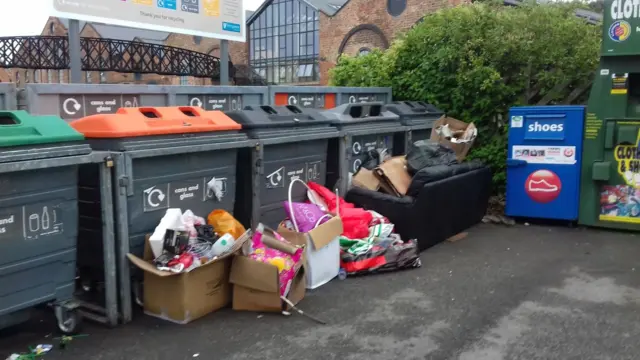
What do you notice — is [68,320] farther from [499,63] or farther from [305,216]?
[499,63]

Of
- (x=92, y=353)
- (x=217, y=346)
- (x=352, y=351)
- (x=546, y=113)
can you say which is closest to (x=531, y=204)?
(x=546, y=113)

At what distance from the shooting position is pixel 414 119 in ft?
23.3

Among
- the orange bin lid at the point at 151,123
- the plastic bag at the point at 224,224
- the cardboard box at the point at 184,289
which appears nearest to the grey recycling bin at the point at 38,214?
the orange bin lid at the point at 151,123

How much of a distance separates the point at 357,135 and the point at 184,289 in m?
2.85

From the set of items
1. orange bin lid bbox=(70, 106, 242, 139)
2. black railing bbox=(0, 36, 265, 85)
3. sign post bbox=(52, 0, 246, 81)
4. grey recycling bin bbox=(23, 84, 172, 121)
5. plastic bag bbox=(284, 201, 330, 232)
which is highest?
black railing bbox=(0, 36, 265, 85)

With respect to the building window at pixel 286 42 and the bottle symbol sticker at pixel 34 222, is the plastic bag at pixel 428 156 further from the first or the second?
the building window at pixel 286 42

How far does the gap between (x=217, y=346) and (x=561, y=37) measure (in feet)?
19.7

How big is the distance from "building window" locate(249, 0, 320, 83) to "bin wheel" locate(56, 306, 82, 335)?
37475 mm

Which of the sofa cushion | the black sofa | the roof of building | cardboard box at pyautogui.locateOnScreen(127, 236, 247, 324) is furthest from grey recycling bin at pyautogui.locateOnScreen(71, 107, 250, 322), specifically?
the roof of building

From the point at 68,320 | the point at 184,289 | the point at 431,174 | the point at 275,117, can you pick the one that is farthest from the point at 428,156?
the point at 68,320

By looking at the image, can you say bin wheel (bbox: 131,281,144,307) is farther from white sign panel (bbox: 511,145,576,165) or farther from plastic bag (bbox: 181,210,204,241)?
white sign panel (bbox: 511,145,576,165)

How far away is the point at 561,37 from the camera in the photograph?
7.35 meters

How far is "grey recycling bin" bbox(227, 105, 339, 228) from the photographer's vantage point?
4844 mm

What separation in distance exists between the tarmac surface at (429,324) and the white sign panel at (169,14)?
335 centimetres
